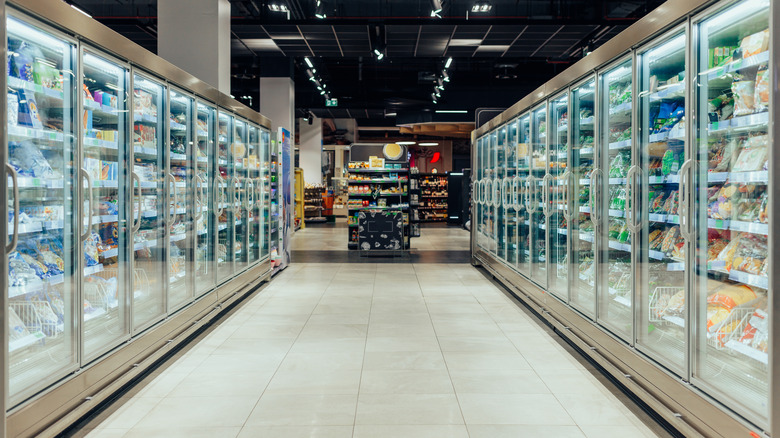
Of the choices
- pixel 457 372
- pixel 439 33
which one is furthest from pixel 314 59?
pixel 457 372

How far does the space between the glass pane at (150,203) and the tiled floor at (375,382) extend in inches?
20.5

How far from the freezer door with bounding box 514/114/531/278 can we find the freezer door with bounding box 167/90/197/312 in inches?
136

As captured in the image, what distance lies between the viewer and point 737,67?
8.71ft

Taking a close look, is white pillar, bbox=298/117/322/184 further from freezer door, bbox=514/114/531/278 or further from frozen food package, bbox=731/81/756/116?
frozen food package, bbox=731/81/756/116

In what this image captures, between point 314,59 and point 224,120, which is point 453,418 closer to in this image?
point 224,120

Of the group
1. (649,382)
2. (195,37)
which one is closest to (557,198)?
(649,382)

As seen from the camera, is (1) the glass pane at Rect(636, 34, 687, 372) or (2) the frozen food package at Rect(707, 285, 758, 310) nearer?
(2) the frozen food package at Rect(707, 285, 758, 310)

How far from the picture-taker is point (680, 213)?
2838 millimetres

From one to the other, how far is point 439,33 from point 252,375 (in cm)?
851

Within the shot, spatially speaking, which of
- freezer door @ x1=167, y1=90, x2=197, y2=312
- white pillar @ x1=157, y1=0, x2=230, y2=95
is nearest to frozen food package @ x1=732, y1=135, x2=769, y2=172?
freezer door @ x1=167, y1=90, x2=197, y2=312

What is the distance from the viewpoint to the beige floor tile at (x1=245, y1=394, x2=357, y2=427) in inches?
122

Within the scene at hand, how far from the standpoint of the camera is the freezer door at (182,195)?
4.89 metres

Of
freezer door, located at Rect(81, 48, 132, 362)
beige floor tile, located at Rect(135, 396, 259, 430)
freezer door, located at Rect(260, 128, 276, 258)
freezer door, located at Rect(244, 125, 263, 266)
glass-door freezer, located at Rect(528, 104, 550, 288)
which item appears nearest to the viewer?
beige floor tile, located at Rect(135, 396, 259, 430)

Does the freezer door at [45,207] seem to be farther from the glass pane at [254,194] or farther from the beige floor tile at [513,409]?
the glass pane at [254,194]
